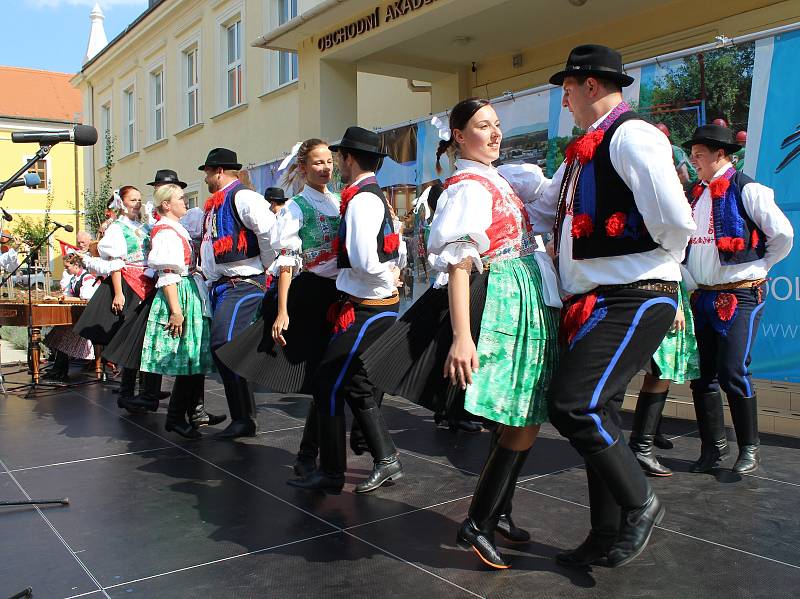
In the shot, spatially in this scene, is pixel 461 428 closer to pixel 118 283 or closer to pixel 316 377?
pixel 316 377

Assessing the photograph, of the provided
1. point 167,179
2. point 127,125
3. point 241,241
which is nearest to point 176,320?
point 241,241

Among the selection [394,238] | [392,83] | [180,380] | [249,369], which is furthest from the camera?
[392,83]

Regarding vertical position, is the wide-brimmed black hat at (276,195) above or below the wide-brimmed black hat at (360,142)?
above

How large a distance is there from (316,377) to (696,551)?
76.2 inches

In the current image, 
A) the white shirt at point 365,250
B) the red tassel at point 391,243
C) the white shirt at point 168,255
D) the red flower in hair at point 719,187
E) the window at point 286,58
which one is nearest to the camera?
the white shirt at point 365,250

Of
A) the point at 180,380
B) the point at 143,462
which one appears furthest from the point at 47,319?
the point at 143,462

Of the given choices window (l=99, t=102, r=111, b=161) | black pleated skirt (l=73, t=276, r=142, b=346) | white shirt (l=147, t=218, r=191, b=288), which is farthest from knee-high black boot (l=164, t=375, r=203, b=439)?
window (l=99, t=102, r=111, b=161)

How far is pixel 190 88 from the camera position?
1789 centimetres

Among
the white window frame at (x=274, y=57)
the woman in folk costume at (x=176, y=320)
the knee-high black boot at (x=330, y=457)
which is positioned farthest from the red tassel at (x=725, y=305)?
the white window frame at (x=274, y=57)

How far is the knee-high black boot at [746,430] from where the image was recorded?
439cm

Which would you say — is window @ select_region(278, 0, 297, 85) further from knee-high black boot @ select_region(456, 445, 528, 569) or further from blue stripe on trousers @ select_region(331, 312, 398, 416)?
knee-high black boot @ select_region(456, 445, 528, 569)

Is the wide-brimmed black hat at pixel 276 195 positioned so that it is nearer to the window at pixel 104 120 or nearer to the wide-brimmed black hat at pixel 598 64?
the wide-brimmed black hat at pixel 598 64

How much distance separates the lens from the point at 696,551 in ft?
10.5

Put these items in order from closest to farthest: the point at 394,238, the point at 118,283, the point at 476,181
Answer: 1. the point at 476,181
2. the point at 394,238
3. the point at 118,283
